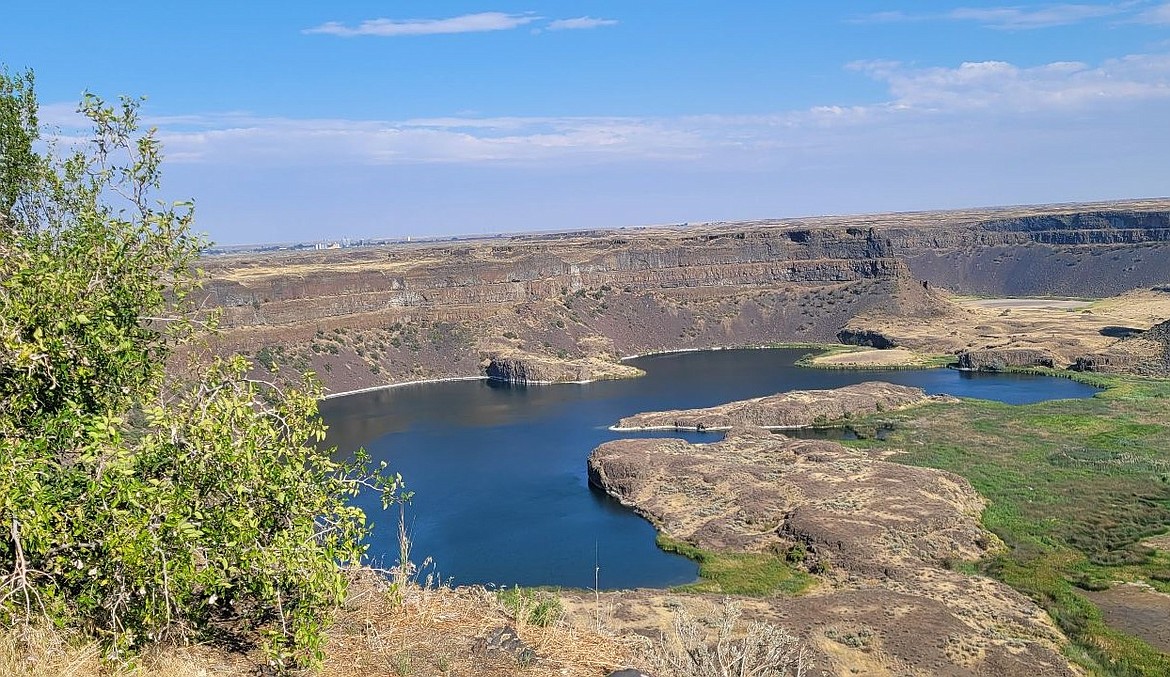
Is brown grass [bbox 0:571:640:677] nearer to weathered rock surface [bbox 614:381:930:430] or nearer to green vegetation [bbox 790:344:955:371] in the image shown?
weathered rock surface [bbox 614:381:930:430]

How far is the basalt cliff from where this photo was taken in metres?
98.1

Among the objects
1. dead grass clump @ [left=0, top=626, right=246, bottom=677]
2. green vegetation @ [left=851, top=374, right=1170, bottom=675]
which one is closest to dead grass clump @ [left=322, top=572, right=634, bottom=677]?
dead grass clump @ [left=0, top=626, right=246, bottom=677]

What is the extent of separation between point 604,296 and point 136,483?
396 feet

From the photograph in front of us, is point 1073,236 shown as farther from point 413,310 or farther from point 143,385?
point 143,385

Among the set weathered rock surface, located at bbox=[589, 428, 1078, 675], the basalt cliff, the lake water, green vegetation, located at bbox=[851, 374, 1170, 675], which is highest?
the basalt cliff

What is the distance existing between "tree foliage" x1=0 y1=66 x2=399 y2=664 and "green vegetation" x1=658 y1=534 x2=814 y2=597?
2523 centimetres

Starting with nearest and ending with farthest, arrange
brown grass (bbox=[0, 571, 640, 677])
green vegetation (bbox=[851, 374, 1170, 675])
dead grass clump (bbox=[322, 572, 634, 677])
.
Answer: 1. brown grass (bbox=[0, 571, 640, 677])
2. dead grass clump (bbox=[322, 572, 634, 677])
3. green vegetation (bbox=[851, 374, 1170, 675])

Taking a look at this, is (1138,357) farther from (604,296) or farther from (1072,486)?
(604,296)

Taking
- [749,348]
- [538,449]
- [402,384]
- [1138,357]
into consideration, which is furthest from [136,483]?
[749,348]

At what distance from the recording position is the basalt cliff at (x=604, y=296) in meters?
98.1

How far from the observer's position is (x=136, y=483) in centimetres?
833

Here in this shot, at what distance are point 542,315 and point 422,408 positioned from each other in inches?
1570

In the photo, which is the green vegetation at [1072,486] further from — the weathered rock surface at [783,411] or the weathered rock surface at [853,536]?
the weathered rock surface at [783,411]

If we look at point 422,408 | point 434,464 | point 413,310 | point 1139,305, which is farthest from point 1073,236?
point 434,464
